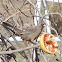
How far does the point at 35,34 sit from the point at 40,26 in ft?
0.44

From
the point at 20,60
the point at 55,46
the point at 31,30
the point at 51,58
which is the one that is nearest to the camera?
the point at 55,46

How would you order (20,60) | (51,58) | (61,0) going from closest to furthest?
(61,0), (20,60), (51,58)

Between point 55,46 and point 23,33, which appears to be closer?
point 55,46

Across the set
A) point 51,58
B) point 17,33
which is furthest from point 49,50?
point 51,58

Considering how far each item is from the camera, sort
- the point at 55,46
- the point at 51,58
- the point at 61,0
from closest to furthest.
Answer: the point at 55,46, the point at 61,0, the point at 51,58

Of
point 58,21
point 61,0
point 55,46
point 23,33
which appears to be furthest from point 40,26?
point 58,21

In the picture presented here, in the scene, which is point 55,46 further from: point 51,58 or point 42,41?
point 51,58

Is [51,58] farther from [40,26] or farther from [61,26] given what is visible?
[40,26]

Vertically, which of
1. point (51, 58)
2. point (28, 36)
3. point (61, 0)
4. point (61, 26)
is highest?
point (61, 0)

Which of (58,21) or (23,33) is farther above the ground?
(23,33)

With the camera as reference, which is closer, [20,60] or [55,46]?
[55,46]

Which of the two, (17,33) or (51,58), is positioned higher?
(17,33)

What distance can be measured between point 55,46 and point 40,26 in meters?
0.38

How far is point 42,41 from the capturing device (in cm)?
82
